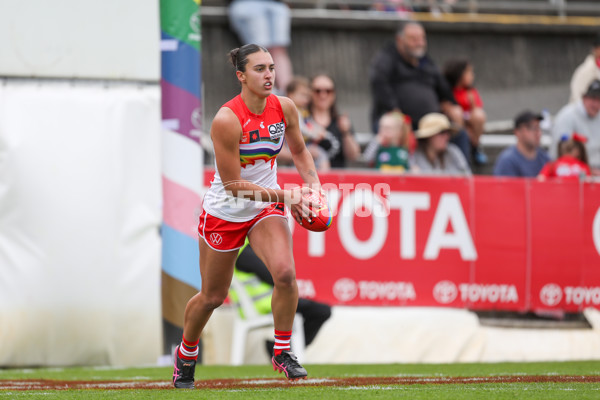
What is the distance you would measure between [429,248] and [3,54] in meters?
4.81

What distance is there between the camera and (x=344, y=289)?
417 inches

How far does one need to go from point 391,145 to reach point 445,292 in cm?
185

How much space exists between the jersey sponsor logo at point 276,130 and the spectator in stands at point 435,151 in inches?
208

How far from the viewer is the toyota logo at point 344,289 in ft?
34.7

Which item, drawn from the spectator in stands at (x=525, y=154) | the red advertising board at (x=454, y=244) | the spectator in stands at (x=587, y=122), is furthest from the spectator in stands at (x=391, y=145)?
the spectator in stands at (x=587, y=122)

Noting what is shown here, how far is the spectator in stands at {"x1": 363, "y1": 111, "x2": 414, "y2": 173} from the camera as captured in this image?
37.5 feet

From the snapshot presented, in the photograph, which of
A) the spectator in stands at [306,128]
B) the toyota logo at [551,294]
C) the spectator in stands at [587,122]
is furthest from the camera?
the spectator in stands at [587,122]

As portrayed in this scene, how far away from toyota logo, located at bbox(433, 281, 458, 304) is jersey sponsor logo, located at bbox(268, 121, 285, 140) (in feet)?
15.3

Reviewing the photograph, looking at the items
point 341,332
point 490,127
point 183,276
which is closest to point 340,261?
point 341,332

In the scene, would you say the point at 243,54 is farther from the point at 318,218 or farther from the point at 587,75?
the point at 587,75

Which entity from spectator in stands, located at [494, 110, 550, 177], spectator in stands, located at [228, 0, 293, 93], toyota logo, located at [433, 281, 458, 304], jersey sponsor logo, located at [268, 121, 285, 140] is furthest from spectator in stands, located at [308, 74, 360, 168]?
jersey sponsor logo, located at [268, 121, 285, 140]

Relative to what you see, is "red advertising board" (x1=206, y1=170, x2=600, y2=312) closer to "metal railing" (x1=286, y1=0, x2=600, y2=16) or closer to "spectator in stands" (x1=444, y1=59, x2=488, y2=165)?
"spectator in stands" (x1=444, y1=59, x2=488, y2=165)

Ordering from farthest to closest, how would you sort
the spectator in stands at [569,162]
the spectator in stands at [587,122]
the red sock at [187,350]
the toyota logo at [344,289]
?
the spectator in stands at [587,122], the spectator in stands at [569,162], the toyota logo at [344,289], the red sock at [187,350]

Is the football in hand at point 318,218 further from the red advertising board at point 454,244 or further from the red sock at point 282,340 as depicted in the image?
the red advertising board at point 454,244
